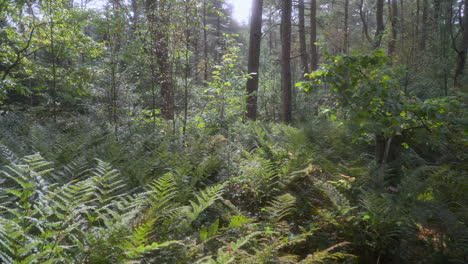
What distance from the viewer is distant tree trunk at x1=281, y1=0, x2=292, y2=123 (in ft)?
28.7

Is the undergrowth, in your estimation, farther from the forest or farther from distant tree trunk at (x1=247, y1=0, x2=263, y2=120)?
distant tree trunk at (x1=247, y1=0, x2=263, y2=120)

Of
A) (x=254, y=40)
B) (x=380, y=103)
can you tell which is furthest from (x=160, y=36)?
(x=380, y=103)

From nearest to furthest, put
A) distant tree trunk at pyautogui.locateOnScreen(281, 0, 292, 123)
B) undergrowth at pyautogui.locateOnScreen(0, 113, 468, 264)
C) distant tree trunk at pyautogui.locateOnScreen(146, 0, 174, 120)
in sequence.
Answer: undergrowth at pyautogui.locateOnScreen(0, 113, 468, 264) < distant tree trunk at pyautogui.locateOnScreen(146, 0, 174, 120) < distant tree trunk at pyautogui.locateOnScreen(281, 0, 292, 123)

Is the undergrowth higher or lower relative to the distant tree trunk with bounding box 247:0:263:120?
lower

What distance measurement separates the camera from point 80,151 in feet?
14.9

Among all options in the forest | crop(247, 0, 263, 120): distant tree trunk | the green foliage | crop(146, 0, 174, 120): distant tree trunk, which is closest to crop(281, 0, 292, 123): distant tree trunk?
the forest

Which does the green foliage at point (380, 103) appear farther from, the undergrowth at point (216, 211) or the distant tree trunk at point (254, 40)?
the distant tree trunk at point (254, 40)

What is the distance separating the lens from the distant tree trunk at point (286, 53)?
8734 millimetres

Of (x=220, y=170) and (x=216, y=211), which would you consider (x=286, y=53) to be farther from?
(x=216, y=211)

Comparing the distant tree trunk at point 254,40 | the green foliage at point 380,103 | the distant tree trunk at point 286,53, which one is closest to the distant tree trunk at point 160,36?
the distant tree trunk at point 254,40

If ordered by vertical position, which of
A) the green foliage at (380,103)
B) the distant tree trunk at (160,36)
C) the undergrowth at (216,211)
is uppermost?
the distant tree trunk at (160,36)

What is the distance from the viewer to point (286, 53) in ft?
30.0

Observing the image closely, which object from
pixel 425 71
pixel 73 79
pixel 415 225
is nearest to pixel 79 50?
pixel 73 79

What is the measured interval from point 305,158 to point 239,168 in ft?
3.35
